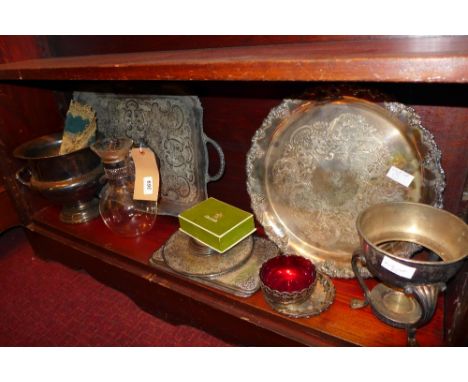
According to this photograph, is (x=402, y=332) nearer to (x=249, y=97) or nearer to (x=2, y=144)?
(x=249, y=97)

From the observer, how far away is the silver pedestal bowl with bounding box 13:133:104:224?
1.07m

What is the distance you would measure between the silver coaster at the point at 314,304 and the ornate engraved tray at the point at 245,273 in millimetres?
72

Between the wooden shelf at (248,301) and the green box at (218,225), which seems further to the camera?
the green box at (218,225)

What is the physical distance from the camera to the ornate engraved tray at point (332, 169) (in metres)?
0.69

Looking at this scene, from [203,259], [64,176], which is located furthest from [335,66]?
[64,176]

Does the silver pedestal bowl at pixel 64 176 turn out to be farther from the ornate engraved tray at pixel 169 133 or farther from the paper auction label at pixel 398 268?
the paper auction label at pixel 398 268

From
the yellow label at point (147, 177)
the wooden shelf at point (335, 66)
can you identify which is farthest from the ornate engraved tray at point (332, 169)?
the yellow label at point (147, 177)

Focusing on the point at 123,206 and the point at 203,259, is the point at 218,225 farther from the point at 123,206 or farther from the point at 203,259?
the point at 123,206

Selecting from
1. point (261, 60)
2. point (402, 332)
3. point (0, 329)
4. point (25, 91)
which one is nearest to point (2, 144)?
point (25, 91)

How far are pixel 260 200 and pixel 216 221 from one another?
131mm

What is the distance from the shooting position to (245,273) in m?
0.87

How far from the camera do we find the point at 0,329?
1114 mm

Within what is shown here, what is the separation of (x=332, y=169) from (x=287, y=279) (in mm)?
285

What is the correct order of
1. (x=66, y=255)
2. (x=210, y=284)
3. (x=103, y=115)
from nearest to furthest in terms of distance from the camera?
(x=210, y=284) < (x=103, y=115) < (x=66, y=255)
